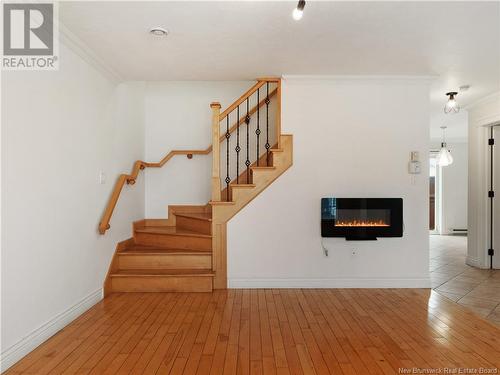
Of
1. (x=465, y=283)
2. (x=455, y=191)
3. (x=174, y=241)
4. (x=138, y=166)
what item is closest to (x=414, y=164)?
(x=465, y=283)

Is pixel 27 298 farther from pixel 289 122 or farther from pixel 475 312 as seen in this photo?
pixel 475 312

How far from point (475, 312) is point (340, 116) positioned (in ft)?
8.46

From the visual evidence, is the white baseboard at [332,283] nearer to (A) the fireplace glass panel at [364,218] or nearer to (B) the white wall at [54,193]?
(A) the fireplace glass panel at [364,218]

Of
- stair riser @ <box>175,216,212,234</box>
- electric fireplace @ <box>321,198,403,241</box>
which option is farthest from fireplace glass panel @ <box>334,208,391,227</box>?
stair riser @ <box>175,216,212,234</box>

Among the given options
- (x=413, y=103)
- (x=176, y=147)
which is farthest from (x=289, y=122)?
(x=176, y=147)

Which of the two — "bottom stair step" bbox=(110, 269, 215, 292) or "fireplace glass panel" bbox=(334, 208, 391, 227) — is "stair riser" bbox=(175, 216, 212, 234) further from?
"fireplace glass panel" bbox=(334, 208, 391, 227)

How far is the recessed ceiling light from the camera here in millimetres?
3109

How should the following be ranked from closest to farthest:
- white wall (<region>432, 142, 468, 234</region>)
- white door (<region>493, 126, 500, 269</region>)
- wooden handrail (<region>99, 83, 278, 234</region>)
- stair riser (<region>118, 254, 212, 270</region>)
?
1. wooden handrail (<region>99, 83, 278, 234</region>)
2. stair riser (<region>118, 254, 212, 270</region>)
3. white door (<region>493, 126, 500, 269</region>)
4. white wall (<region>432, 142, 468, 234</region>)

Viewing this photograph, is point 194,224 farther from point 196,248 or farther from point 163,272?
Result: point 163,272

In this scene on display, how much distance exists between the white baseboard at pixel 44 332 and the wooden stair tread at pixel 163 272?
0.42 m

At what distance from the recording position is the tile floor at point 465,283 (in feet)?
12.4

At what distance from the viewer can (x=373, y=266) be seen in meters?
4.43

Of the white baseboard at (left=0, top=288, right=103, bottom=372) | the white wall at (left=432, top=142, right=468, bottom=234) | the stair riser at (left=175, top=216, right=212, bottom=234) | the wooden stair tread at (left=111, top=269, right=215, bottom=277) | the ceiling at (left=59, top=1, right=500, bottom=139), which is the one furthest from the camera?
the white wall at (left=432, top=142, right=468, bottom=234)

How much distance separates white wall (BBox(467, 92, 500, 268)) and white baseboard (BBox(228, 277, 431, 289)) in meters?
1.87
